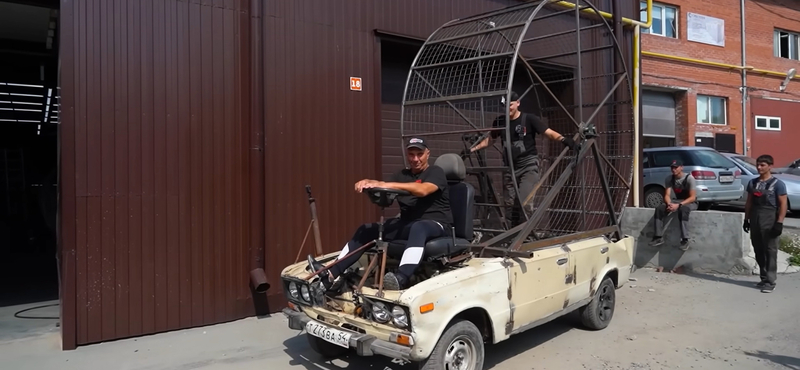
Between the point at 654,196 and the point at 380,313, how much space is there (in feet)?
39.2

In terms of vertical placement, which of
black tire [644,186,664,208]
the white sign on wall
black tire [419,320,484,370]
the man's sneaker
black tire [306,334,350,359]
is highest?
the white sign on wall

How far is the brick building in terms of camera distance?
19.4 metres

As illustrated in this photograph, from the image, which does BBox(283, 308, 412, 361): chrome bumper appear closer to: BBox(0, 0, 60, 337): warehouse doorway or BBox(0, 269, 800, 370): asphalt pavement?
BBox(0, 269, 800, 370): asphalt pavement

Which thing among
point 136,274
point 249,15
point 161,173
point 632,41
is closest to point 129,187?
point 161,173

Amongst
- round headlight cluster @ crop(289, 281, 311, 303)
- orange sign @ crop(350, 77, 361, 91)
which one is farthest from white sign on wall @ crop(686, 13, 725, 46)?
round headlight cluster @ crop(289, 281, 311, 303)

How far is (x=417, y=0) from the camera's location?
7.89m

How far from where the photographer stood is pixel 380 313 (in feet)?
13.0

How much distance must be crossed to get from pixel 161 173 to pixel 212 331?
1.76m

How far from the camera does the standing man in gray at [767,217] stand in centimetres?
734

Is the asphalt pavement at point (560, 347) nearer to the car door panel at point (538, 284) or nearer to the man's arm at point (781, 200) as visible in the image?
the car door panel at point (538, 284)

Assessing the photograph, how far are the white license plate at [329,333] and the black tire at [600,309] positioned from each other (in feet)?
9.42

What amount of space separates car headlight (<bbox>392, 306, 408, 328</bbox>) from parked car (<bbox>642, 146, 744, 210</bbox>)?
1075 cm

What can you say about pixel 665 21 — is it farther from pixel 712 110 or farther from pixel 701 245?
pixel 701 245

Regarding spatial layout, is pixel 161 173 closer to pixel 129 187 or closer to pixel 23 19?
pixel 129 187
